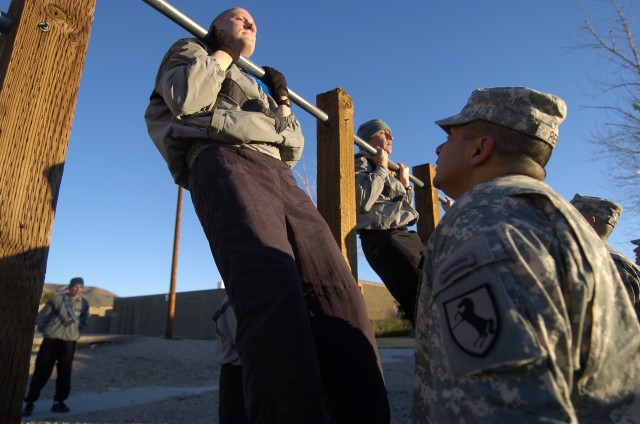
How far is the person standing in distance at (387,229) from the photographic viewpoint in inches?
124

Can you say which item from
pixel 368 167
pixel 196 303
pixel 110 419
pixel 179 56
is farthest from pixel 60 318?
pixel 196 303

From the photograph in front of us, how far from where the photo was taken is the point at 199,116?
182 cm

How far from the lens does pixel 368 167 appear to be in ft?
11.3

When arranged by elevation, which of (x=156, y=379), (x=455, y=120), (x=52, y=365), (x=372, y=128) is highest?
(x=372, y=128)

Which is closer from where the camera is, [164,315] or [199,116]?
[199,116]

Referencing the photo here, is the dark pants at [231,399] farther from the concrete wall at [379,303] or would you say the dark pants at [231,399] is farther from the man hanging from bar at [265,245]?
the concrete wall at [379,303]

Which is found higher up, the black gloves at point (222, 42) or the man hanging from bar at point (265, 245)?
the black gloves at point (222, 42)

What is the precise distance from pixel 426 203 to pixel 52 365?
19.6 ft

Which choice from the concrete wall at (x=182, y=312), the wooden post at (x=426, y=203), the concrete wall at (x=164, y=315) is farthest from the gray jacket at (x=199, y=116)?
the concrete wall at (x=182, y=312)

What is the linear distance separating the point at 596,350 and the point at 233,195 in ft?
3.49

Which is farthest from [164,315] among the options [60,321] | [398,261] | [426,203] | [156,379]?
[398,261]

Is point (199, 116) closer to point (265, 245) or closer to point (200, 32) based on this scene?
point (200, 32)

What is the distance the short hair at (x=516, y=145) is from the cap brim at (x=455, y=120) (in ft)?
0.20

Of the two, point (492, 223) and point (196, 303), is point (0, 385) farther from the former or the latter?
point (196, 303)
